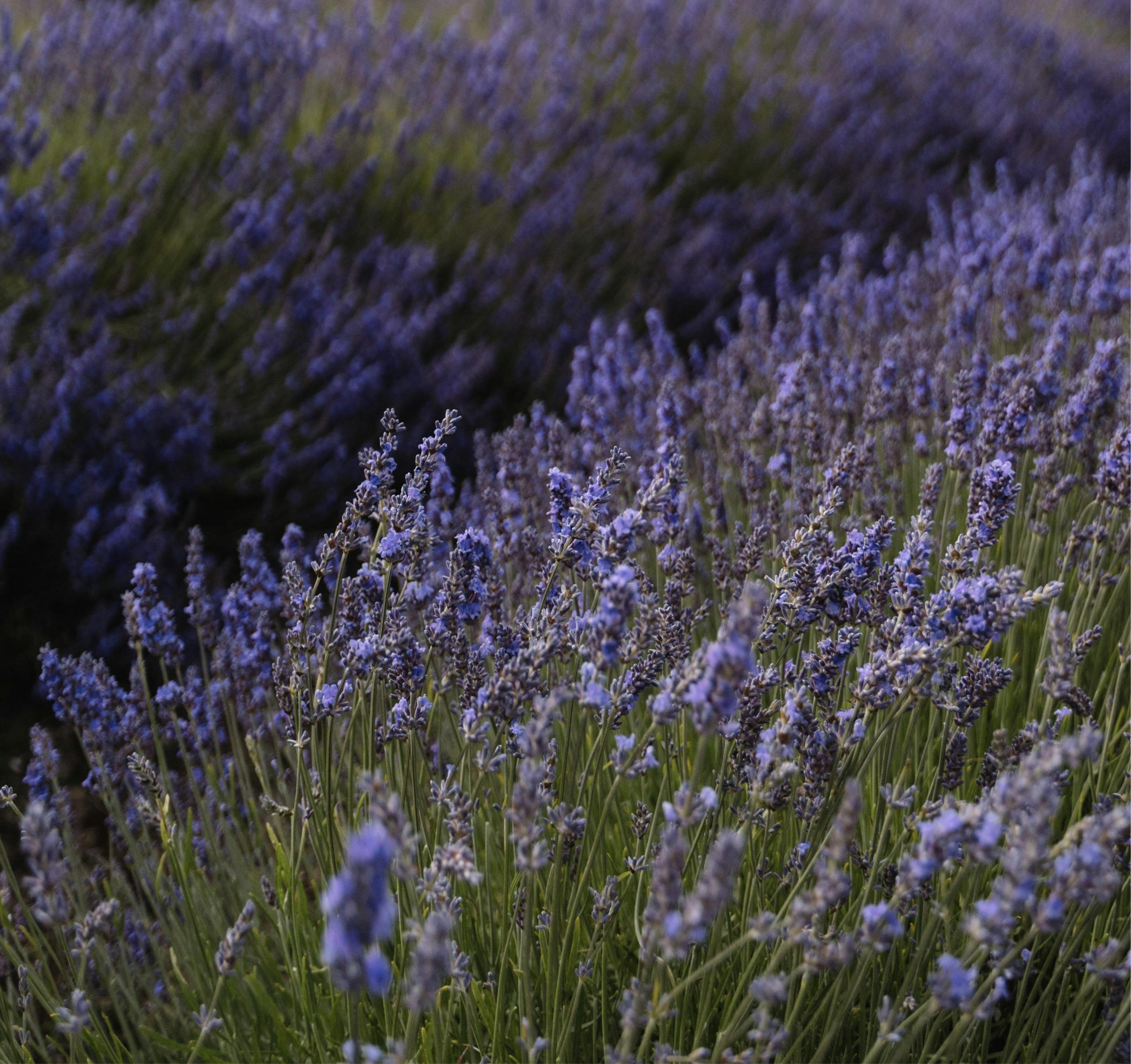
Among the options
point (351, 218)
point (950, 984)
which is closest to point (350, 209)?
point (351, 218)

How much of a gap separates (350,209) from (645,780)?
11.5 ft

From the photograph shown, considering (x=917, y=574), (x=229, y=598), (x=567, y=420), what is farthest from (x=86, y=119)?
(x=917, y=574)

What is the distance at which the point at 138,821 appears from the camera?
2271mm

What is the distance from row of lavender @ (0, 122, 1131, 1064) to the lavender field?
0.04 ft

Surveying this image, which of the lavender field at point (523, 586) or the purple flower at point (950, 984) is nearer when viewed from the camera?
the purple flower at point (950, 984)

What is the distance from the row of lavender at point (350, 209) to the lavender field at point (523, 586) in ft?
0.10

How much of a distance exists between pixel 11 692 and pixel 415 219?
280cm

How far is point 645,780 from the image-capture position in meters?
1.96

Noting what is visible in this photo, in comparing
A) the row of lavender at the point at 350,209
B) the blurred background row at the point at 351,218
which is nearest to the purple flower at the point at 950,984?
the blurred background row at the point at 351,218

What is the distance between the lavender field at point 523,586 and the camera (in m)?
1.28

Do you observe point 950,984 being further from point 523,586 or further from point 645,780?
point 523,586

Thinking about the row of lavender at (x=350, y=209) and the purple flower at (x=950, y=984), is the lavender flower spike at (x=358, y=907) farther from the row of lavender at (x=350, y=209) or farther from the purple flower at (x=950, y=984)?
the row of lavender at (x=350, y=209)

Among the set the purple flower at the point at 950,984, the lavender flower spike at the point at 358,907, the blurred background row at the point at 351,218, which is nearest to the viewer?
the lavender flower spike at the point at 358,907

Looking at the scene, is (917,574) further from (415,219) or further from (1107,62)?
(1107,62)
